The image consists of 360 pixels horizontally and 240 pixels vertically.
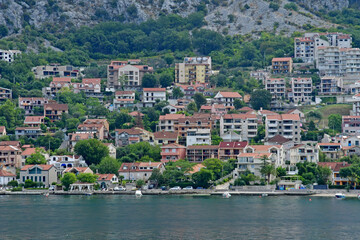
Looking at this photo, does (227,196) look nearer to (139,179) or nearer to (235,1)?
(139,179)

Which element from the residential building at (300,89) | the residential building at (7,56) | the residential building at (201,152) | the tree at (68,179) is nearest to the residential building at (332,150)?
the residential building at (201,152)

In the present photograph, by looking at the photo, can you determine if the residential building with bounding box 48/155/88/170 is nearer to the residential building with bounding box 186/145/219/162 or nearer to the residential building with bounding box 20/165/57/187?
the residential building with bounding box 20/165/57/187

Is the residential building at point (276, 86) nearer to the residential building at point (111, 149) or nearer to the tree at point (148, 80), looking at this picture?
the tree at point (148, 80)

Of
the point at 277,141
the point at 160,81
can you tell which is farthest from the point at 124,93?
the point at 277,141

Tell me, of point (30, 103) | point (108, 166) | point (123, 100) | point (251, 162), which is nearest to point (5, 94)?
point (30, 103)

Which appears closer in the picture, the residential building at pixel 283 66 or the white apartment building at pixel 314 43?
the residential building at pixel 283 66

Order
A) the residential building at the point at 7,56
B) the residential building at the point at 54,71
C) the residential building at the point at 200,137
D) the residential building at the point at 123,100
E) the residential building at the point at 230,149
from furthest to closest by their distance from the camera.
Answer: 1. the residential building at the point at 7,56
2. the residential building at the point at 54,71
3. the residential building at the point at 123,100
4. the residential building at the point at 200,137
5. the residential building at the point at 230,149

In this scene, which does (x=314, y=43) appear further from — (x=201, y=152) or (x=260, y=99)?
(x=201, y=152)
